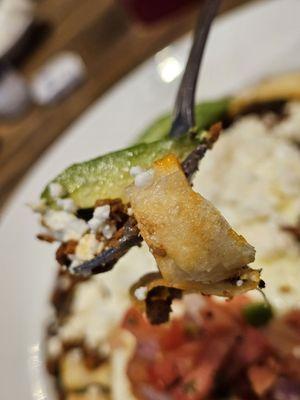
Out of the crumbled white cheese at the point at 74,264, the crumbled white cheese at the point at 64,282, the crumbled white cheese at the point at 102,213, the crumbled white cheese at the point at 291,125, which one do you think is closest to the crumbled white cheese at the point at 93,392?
the crumbled white cheese at the point at 64,282

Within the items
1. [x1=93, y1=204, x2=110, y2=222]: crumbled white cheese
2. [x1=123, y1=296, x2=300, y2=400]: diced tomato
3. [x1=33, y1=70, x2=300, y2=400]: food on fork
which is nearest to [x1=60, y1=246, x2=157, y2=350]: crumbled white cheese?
[x1=33, y1=70, x2=300, y2=400]: food on fork

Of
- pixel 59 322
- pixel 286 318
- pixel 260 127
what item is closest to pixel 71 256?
pixel 286 318

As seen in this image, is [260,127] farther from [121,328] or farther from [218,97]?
[121,328]

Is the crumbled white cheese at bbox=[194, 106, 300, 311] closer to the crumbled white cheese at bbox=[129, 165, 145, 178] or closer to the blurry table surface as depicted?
the crumbled white cheese at bbox=[129, 165, 145, 178]

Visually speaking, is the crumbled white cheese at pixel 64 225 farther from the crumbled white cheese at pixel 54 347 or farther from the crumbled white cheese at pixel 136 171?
the crumbled white cheese at pixel 54 347

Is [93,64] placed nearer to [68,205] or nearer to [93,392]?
[93,392]

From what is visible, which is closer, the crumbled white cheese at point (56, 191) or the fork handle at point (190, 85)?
the crumbled white cheese at point (56, 191)

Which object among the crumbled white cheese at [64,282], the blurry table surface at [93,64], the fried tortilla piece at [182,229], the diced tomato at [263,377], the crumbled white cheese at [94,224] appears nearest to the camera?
the fried tortilla piece at [182,229]

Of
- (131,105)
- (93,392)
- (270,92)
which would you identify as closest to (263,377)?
(93,392)
